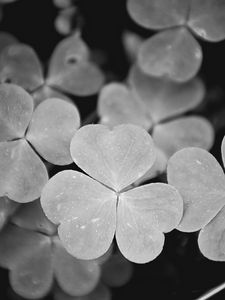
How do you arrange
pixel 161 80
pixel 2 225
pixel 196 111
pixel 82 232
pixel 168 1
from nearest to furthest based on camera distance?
pixel 82 232 → pixel 2 225 → pixel 168 1 → pixel 161 80 → pixel 196 111

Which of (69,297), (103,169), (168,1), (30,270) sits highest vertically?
(168,1)

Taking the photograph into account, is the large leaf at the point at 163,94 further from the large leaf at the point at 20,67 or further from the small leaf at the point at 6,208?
the small leaf at the point at 6,208

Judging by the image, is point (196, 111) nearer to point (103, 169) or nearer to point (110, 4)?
point (110, 4)

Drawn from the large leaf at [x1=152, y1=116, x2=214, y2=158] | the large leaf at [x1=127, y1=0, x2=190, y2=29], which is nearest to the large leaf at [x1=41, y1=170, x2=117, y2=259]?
the large leaf at [x1=152, y1=116, x2=214, y2=158]

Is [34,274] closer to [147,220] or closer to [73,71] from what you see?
[147,220]

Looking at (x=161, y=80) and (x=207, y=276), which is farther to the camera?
(x=161, y=80)

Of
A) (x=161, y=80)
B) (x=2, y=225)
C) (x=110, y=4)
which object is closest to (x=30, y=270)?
(x=2, y=225)

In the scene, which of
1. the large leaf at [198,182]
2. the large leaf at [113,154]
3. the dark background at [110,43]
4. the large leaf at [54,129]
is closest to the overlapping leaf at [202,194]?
the large leaf at [198,182]
